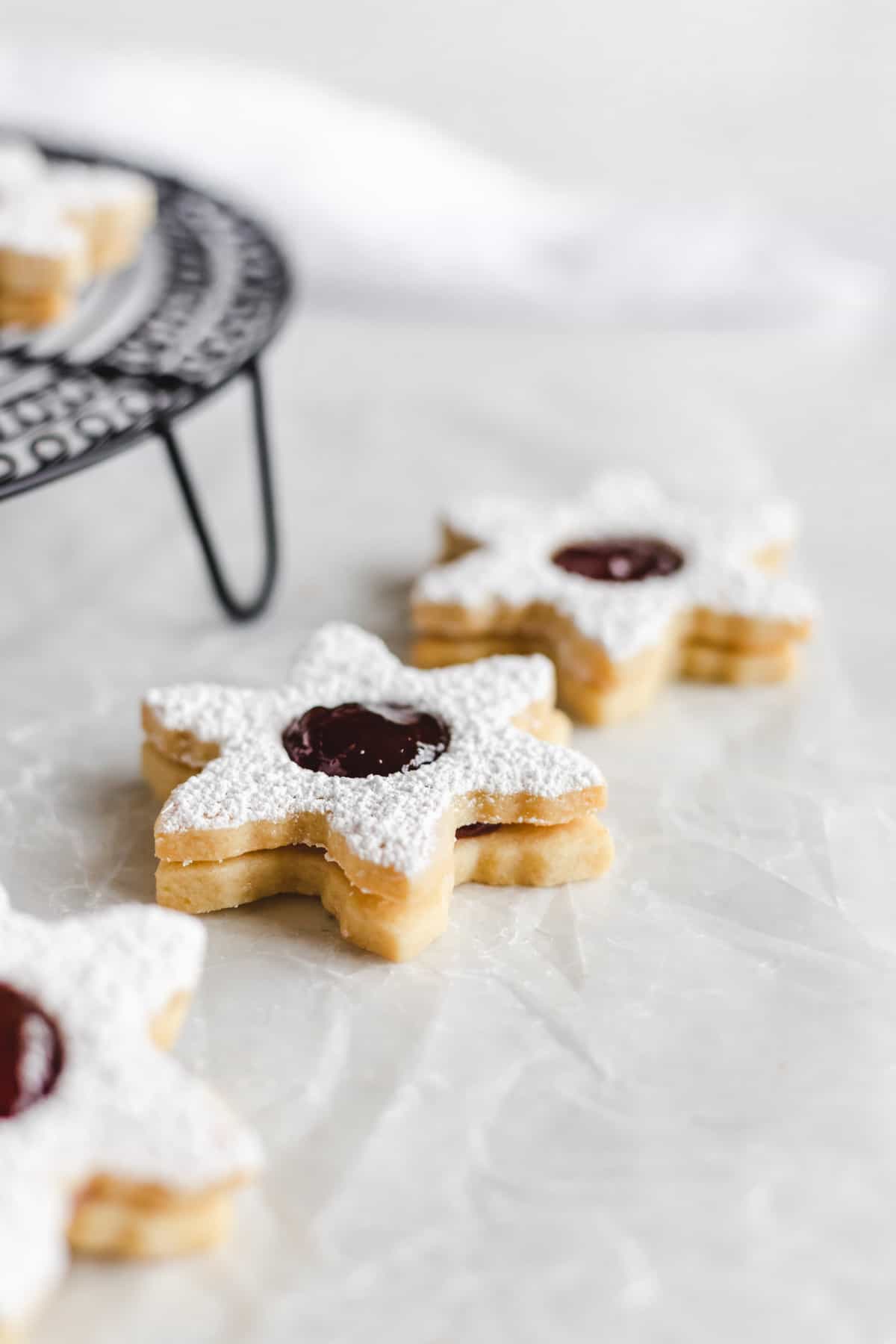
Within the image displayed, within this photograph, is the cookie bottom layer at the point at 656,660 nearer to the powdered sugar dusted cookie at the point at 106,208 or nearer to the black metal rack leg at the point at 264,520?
the black metal rack leg at the point at 264,520

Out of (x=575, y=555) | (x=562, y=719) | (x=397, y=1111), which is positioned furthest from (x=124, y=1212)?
(x=575, y=555)

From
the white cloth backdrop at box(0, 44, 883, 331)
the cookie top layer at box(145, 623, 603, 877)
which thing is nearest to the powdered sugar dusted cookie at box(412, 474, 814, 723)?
the cookie top layer at box(145, 623, 603, 877)

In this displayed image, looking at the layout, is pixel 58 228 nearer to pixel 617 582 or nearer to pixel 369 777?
pixel 617 582

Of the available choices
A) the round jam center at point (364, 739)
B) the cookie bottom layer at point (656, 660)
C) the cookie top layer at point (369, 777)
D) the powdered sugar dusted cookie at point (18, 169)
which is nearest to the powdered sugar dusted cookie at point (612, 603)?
the cookie bottom layer at point (656, 660)

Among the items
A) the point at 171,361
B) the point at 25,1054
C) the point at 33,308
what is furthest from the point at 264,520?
the point at 25,1054

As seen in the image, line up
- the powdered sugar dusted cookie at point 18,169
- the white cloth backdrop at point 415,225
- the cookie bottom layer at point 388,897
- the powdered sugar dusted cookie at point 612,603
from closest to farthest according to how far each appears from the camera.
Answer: the cookie bottom layer at point 388,897, the powdered sugar dusted cookie at point 612,603, the powdered sugar dusted cookie at point 18,169, the white cloth backdrop at point 415,225

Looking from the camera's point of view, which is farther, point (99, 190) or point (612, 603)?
point (99, 190)
